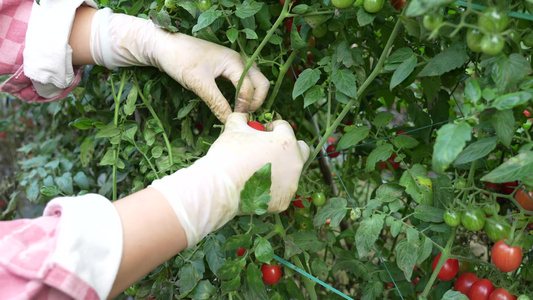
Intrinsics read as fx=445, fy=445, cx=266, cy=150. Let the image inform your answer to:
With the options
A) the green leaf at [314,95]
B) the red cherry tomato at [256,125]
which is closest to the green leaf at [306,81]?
the green leaf at [314,95]

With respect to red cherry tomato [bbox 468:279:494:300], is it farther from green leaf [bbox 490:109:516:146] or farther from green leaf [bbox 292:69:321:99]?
green leaf [bbox 292:69:321:99]

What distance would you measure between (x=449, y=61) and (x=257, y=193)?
438mm

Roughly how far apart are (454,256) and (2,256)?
85 centimetres

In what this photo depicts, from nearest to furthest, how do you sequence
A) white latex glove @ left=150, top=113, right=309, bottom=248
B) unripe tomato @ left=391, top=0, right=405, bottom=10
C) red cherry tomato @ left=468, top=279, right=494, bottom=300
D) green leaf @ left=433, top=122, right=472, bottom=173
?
green leaf @ left=433, top=122, right=472, bottom=173 < white latex glove @ left=150, top=113, right=309, bottom=248 < red cherry tomato @ left=468, top=279, right=494, bottom=300 < unripe tomato @ left=391, top=0, right=405, bottom=10

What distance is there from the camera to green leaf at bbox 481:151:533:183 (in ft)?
2.28

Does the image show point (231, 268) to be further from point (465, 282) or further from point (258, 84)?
point (465, 282)

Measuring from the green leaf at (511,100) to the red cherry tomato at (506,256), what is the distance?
1.09ft

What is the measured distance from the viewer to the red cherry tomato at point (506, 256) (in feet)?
2.85

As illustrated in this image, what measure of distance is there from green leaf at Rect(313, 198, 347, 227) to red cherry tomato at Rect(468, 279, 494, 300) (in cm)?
33

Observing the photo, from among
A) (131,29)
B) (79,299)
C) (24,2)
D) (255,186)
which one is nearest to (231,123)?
(255,186)

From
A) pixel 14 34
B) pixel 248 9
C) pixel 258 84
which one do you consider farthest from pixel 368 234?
pixel 14 34

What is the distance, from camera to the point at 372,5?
0.84 meters

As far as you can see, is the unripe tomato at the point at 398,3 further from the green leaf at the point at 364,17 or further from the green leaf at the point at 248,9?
the green leaf at the point at 248,9

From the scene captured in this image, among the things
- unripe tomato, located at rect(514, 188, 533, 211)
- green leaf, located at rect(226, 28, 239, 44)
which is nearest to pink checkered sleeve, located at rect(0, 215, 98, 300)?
green leaf, located at rect(226, 28, 239, 44)
